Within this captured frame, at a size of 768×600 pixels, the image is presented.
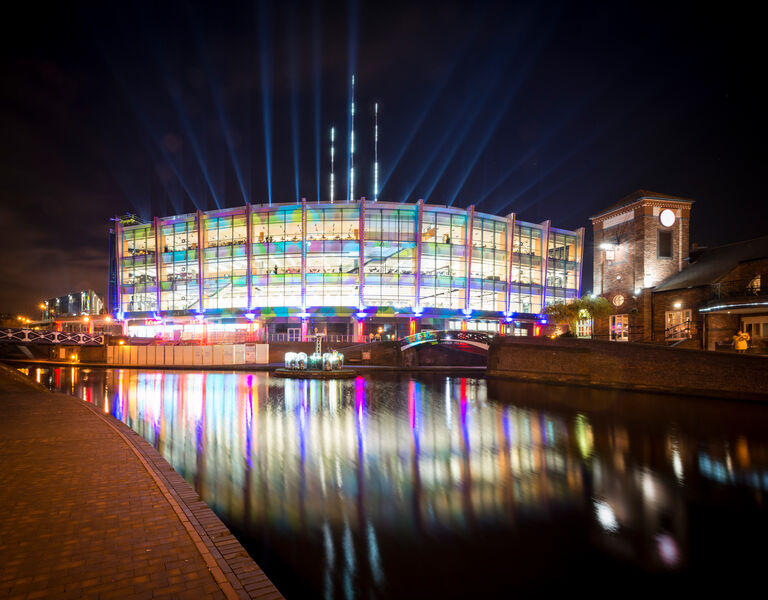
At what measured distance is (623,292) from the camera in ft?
124

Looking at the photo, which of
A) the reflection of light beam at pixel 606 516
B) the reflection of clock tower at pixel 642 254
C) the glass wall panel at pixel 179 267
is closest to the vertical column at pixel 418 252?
the reflection of clock tower at pixel 642 254

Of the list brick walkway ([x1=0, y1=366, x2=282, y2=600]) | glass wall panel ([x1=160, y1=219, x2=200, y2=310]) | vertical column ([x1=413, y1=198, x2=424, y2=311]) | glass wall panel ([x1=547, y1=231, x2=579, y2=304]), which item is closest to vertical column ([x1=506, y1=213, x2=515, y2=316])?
glass wall panel ([x1=547, y1=231, x2=579, y2=304])

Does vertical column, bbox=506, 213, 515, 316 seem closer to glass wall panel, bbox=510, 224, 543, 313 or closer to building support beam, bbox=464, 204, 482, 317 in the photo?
glass wall panel, bbox=510, 224, 543, 313

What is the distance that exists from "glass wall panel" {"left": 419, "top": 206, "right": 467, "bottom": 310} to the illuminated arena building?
143 millimetres

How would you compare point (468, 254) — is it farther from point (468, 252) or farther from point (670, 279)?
point (670, 279)

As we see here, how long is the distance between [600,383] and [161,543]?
95.6 feet

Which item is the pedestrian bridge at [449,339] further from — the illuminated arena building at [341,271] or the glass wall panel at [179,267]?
the glass wall panel at [179,267]

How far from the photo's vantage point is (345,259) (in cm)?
6088

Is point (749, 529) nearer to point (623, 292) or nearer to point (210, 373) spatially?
point (623, 292)

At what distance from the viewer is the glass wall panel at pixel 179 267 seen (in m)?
65.4

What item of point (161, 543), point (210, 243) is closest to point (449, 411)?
point (161, 543)

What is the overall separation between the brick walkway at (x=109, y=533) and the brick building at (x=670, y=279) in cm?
3127

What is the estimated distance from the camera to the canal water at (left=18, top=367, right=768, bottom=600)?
258 inches

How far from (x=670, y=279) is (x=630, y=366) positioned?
1282 cm
